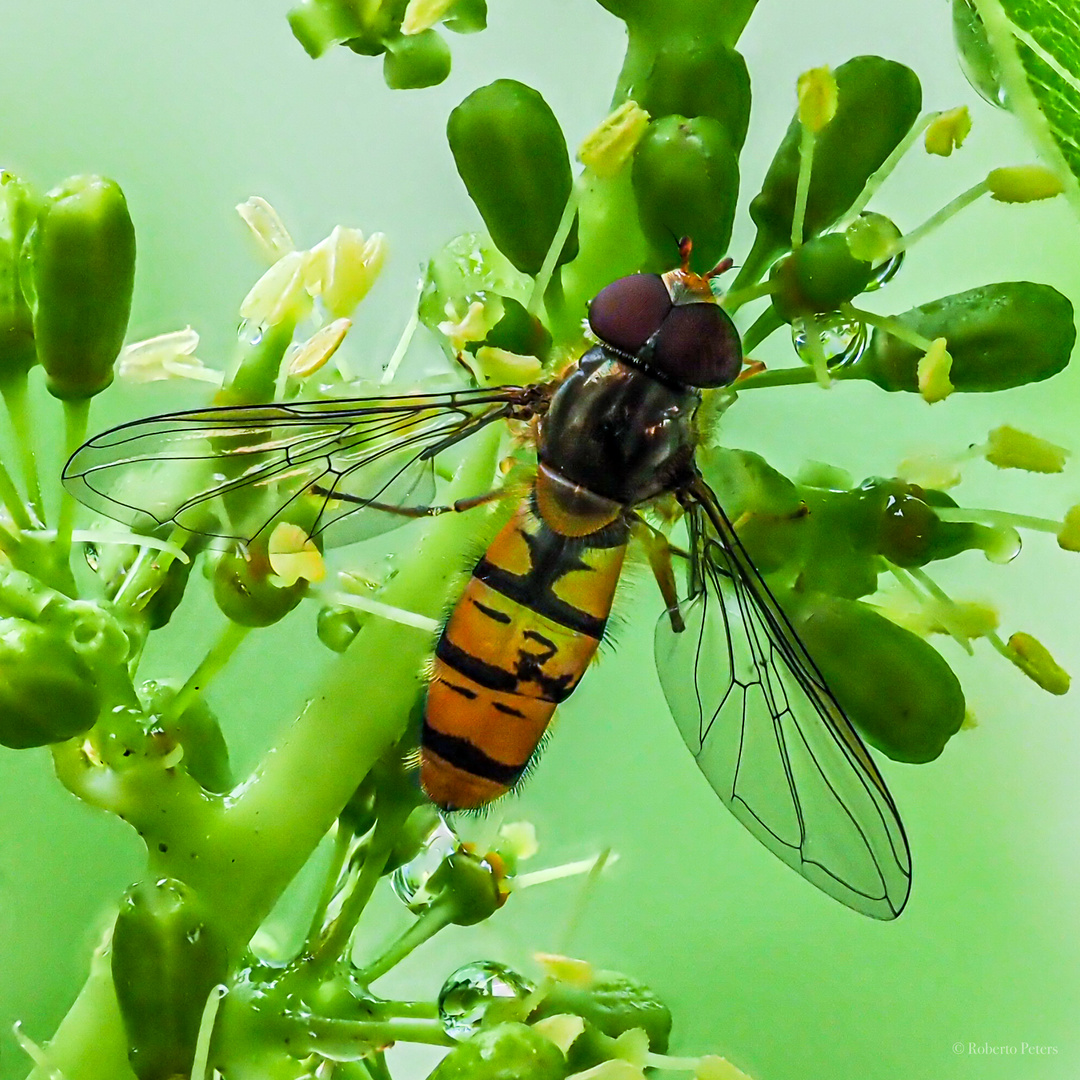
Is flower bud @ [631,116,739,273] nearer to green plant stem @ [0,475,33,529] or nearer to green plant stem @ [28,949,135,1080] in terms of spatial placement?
green plant stem @ [0,475,33,529]

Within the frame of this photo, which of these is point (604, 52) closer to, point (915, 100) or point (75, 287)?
point (915, 100)

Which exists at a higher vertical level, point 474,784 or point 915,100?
point 915,100

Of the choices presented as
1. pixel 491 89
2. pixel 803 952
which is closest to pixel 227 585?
pixel 491 89

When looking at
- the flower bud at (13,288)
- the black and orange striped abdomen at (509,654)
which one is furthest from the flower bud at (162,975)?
the flower bud at (13,288)

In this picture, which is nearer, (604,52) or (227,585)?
(227,585)

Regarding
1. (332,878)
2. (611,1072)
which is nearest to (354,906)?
(332,878)

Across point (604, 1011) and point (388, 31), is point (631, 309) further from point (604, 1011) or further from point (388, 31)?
point (604, 1011)
